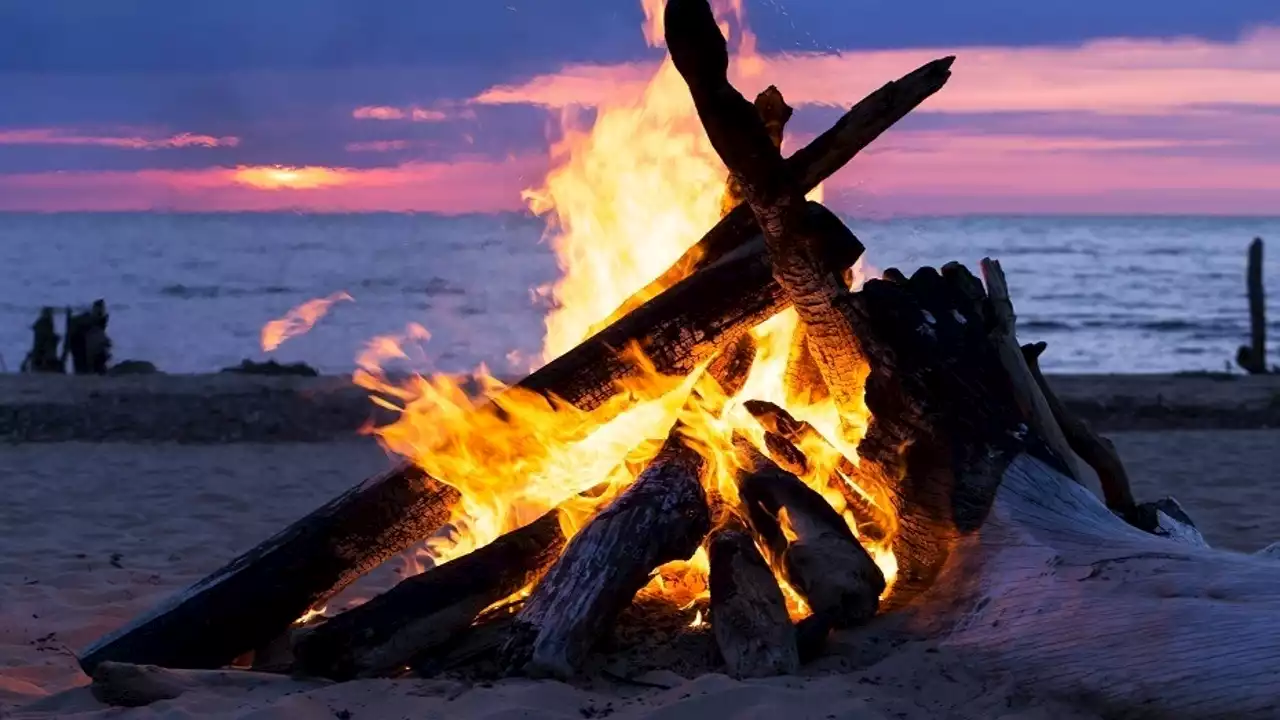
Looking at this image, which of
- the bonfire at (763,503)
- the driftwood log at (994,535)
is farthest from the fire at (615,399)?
the driftwood log at (994,535)

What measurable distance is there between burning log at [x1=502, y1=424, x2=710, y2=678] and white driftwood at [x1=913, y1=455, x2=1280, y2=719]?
36.5 inches

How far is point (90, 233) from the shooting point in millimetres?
84375

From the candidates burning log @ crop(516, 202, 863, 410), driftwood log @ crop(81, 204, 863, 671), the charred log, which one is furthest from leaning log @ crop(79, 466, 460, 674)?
the charred log

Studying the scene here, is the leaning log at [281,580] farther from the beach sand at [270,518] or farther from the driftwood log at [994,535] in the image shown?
the driftwood log at [994,535]

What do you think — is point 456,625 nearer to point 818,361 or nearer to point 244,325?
point 818,361

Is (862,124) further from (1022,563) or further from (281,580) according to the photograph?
(281,580)

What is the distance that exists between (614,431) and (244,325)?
1203 inches

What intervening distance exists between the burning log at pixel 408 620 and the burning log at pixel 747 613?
0.83 metres

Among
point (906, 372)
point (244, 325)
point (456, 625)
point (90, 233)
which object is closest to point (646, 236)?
point (906, 372)

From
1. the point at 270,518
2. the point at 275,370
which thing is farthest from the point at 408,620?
the point at 275,370

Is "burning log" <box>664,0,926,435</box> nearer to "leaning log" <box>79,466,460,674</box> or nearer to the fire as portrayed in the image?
the fire

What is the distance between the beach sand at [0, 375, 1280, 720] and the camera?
402 centimetres

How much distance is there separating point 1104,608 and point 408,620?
2.32 metres

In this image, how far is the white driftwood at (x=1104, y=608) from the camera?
3473mm
